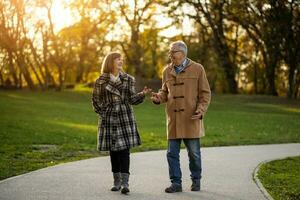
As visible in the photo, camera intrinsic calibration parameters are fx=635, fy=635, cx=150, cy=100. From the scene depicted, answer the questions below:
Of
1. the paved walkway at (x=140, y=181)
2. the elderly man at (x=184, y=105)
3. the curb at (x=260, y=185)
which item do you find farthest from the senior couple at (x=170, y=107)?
the curb at (x=260, y=185)

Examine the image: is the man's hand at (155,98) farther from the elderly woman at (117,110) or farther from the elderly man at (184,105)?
the elderly woman at (117,110)

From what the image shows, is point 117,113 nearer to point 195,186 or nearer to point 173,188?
point 173,188

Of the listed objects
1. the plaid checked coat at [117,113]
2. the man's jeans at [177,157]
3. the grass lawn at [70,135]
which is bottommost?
the grass lawn at [70,135]

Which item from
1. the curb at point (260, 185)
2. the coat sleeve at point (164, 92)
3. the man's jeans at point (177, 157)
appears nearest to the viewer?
the curb at point (260, 185)

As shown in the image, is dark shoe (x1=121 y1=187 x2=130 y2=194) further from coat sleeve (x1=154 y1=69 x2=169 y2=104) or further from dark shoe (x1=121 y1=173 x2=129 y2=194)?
coat sleeve (x1=154 y1=69 x2=169 y2=104)

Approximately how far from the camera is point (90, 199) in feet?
27.1

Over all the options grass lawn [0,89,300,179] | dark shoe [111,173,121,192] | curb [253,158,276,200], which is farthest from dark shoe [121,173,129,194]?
grass lawn [0,89,300,179]

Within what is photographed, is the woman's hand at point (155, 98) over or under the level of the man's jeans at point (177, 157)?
over

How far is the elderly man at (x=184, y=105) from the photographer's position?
350 inches

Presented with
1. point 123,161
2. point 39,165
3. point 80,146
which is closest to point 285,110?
point 80,146

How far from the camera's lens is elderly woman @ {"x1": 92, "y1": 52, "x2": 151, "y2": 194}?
8906 mm

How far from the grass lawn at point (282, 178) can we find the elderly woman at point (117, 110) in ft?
7.03

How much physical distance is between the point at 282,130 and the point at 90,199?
15282mm

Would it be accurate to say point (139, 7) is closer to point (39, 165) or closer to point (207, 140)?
point (207, 140)
